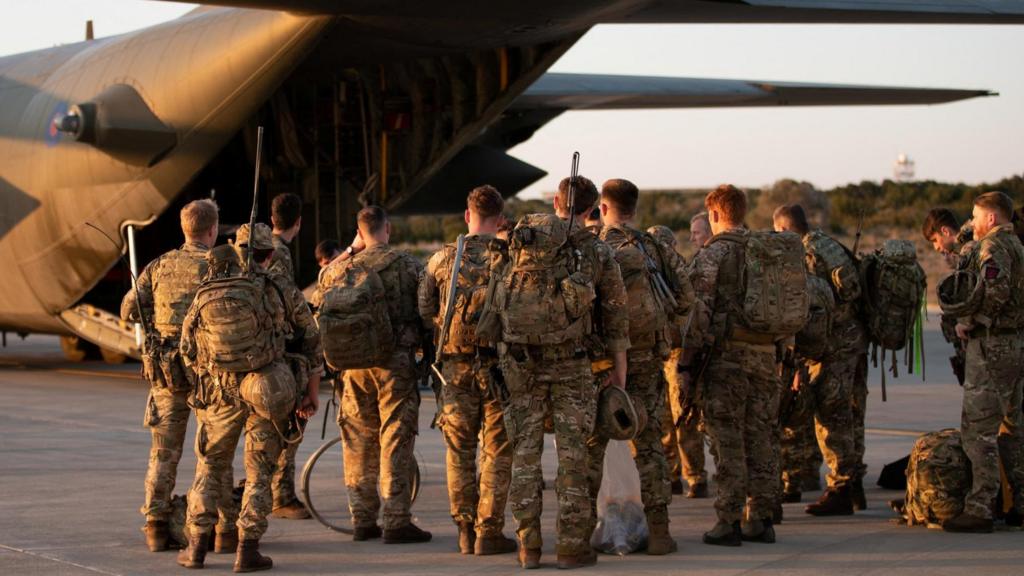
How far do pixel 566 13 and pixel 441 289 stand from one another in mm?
4929

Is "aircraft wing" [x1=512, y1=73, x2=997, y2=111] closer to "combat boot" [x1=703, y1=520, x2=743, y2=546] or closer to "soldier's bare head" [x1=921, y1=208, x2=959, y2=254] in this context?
"soldier's bare head" [x1=921, y1=208, x2=959, y2=254]

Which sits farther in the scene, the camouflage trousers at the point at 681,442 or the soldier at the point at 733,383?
the camouflage trousers at the point at 681,442

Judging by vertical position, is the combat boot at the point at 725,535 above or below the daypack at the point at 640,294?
below

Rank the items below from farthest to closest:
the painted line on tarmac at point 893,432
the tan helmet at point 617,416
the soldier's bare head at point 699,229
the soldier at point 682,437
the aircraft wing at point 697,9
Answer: the painted line on tarmac at point 893,432 → the aircraft wing at point 697,9 → the soldier's bare head at point 699,229 → the soldier at point 682,437 → the tan helmet at point 617,416

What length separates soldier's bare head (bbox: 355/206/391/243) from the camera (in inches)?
299

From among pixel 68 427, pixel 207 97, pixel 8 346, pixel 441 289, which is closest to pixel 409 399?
pixel 441 289

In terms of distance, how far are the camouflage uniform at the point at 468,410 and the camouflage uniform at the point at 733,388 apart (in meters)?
1.17

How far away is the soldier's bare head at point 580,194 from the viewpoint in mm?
6988

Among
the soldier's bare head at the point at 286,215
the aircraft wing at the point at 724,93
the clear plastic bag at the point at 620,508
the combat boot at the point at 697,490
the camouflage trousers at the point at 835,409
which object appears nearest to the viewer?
the clear plastic bag at the point at 620,508

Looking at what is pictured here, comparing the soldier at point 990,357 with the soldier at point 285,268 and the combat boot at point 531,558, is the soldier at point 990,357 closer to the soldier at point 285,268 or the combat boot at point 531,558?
the combat boot at point 531,558

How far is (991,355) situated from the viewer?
7.42m

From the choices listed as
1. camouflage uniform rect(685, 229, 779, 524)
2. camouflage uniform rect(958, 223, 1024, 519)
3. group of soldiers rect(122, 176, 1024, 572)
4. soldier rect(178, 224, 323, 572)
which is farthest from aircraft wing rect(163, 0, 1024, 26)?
soldier rect(178, 224, 323, 572)

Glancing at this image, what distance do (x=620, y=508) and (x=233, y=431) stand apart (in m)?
2.05

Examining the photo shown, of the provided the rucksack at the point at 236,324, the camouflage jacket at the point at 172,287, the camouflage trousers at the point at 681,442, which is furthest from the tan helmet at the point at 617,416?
the camouflage jacket at the point at 172,287
